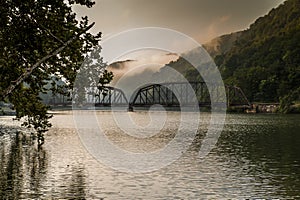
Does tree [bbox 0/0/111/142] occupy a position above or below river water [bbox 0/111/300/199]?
above

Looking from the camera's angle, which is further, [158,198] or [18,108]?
[18,108]

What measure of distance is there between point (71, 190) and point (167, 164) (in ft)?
48.7

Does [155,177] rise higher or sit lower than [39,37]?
lower

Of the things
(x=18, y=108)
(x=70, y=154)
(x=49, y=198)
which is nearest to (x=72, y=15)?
(x=18, y=108)

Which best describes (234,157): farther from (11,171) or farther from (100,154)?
(11,171)

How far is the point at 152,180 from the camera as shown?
115 ft

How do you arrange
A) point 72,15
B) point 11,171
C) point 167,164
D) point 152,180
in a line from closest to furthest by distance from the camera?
point 72,15, point 152,180, point 11,171, point 167,164

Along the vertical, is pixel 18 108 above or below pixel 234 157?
above

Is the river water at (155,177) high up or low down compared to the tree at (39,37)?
down

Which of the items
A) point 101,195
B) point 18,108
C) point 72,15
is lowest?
point 101,195

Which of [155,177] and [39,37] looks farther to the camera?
[155,177]

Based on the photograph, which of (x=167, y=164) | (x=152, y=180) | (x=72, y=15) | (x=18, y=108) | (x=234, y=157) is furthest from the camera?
(x=234, y=157)

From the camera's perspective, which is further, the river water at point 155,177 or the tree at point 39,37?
the river water at point 155,177

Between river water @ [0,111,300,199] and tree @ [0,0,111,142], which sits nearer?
tree @ [0,0,111,142]
